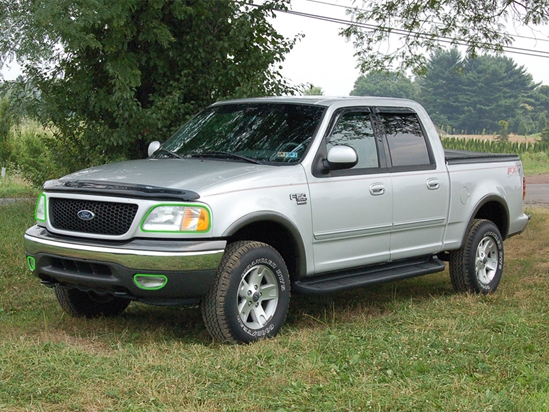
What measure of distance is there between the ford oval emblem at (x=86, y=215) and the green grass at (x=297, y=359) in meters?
0.91

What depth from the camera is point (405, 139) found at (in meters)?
7.78

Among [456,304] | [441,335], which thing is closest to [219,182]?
[441,335]

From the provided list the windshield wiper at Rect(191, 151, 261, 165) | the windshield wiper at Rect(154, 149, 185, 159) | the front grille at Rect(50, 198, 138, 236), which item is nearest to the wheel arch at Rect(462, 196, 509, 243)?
the windshield wiper at Rect(191, 151, 261, 165)

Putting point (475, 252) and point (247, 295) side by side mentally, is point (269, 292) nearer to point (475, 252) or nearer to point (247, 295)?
point (247, 295)

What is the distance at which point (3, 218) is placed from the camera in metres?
12.7

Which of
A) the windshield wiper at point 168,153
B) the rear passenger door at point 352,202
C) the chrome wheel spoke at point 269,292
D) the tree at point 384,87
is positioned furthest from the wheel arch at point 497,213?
the tree at point 384,87

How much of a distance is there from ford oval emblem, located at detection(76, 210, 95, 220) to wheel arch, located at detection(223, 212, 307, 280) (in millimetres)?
997

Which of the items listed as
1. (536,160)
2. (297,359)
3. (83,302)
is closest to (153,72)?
(83,302)

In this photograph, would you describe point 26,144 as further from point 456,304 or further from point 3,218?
point 456,304

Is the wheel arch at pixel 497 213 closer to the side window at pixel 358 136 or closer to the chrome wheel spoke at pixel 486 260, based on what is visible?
the chrome wheel spoke at pixel 486 260

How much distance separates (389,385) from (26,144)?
36.3m

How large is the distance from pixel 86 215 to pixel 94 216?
8 cm

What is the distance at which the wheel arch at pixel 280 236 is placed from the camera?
6184 mm

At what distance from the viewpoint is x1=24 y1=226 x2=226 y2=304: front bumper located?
18.5 feet
